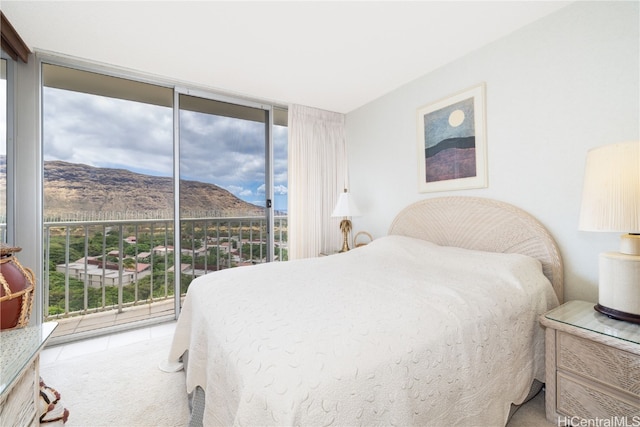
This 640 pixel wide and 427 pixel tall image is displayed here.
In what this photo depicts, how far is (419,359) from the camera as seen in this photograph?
0.97 meters

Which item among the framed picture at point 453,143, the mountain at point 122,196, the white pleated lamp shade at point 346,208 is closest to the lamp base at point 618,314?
the framed picture at point 453,143

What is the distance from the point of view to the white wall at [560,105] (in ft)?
5.26

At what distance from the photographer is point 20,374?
2.80ft

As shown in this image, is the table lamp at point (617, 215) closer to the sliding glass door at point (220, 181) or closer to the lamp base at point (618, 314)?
the lamp base at point (618, 314)

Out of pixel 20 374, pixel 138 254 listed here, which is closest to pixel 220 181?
pixel 138 254

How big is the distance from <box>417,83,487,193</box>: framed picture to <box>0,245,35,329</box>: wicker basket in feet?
9.09

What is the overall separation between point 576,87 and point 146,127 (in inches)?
156

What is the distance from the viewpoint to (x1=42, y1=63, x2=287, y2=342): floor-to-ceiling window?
2.82m

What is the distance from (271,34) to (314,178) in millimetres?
1766

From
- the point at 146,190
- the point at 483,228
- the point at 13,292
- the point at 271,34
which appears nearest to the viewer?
Result: the point at 13,292

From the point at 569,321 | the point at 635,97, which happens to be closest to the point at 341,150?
the point at 635,97

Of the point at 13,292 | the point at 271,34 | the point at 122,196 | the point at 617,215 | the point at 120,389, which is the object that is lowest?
the point at 120,389

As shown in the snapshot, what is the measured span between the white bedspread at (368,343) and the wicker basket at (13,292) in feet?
2.23

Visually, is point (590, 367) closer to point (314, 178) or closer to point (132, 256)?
point (314, 178)
